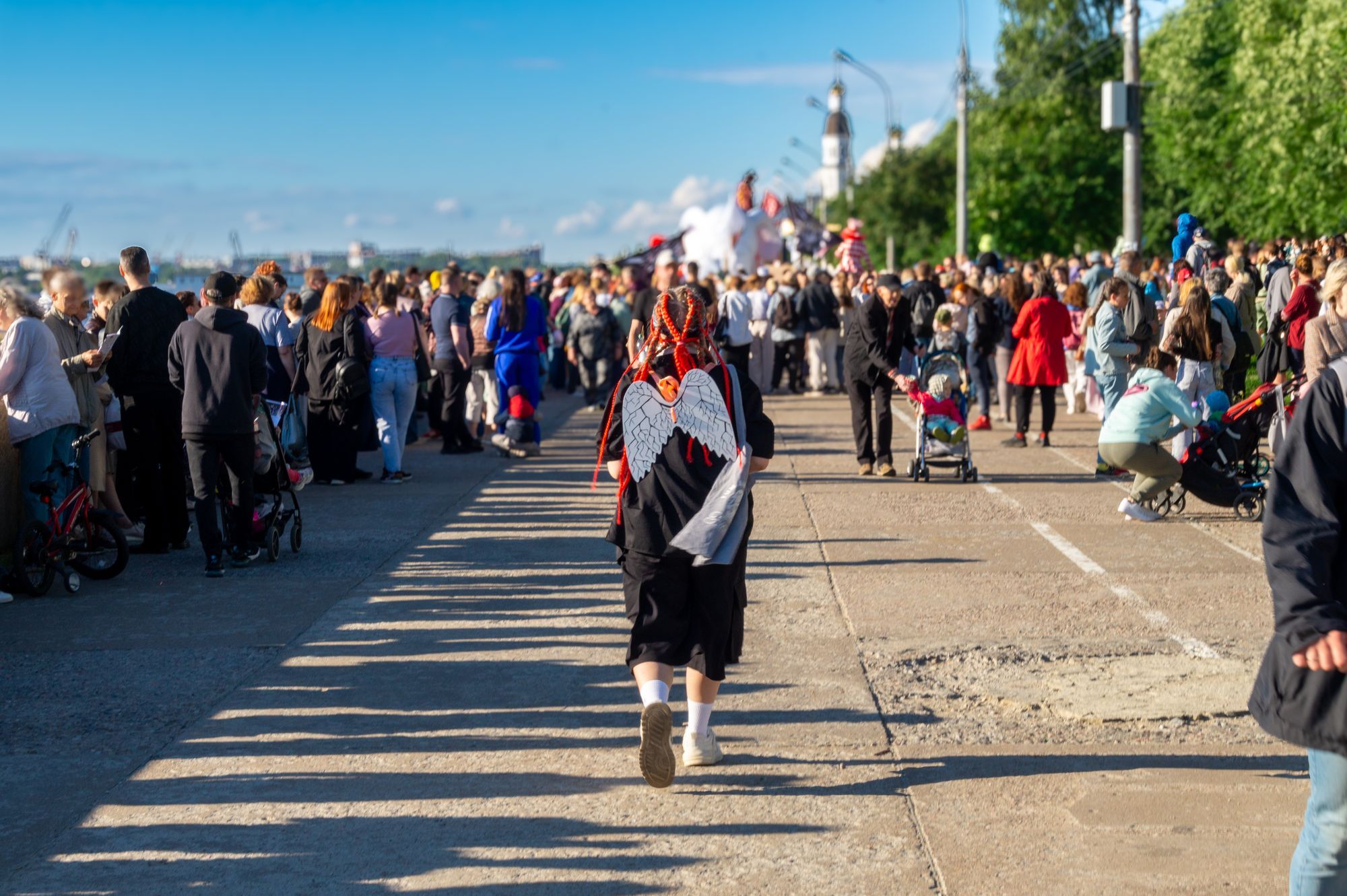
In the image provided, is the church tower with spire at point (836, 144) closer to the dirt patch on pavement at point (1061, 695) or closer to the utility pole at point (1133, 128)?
the utility pole at point (1133, 128)

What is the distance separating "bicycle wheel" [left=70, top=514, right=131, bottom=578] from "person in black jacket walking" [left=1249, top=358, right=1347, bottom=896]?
7.48 meters

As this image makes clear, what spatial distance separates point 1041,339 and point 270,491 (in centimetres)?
840

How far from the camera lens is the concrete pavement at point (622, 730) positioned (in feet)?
15.6

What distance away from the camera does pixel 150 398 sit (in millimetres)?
10281

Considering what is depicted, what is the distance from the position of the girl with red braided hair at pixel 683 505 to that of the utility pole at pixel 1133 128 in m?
16.9

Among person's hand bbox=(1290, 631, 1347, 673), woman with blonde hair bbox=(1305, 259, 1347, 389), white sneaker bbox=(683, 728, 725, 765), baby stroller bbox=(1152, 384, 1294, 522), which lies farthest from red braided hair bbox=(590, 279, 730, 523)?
baby stroller bbox=(1152, 384, 1294, 522)

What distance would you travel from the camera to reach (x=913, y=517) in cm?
1178

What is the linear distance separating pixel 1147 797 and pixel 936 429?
28.1 ft

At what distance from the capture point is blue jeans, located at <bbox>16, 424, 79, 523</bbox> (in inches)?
359

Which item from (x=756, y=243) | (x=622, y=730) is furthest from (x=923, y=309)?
(x=756, y=243)

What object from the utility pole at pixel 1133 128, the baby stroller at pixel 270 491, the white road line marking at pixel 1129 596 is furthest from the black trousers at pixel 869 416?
the utility pole at pixel 1133 128

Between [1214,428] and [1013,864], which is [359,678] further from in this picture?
[1214,428]

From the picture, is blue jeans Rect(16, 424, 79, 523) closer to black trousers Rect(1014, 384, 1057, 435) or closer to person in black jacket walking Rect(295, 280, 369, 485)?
person in black jacket walking Rect(295, 280, 369, 485)

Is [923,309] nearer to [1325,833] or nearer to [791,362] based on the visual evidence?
[791,362]
